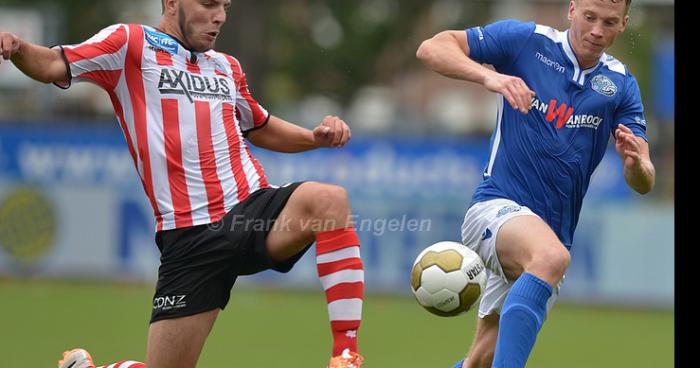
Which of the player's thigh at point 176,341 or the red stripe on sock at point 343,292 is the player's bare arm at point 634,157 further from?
the player's thigh at point 176,341

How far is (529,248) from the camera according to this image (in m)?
5.47

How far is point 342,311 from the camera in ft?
17.2

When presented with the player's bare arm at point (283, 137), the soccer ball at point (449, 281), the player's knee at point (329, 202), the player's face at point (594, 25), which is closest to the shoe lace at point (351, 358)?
the player's knee at point (329, 202)

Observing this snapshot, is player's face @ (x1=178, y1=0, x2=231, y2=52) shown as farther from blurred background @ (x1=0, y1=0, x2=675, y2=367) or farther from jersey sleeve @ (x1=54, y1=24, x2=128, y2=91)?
blurred background @ (x1=0, y1=0, x2=675, y2=367)

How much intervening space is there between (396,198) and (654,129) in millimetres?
7916

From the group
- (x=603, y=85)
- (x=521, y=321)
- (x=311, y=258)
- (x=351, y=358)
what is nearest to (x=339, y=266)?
(x=351, y=358)

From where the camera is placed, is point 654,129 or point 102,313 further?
point 654,129

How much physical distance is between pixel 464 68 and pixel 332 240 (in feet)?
3.80

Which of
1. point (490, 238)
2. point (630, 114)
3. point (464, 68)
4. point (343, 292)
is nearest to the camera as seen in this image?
point (343, 292)

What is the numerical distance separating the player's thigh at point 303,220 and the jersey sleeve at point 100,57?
3.86 feet

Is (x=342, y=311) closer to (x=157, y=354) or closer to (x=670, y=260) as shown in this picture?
(x=157, y=354)

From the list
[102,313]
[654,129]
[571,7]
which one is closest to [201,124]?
[571,7]

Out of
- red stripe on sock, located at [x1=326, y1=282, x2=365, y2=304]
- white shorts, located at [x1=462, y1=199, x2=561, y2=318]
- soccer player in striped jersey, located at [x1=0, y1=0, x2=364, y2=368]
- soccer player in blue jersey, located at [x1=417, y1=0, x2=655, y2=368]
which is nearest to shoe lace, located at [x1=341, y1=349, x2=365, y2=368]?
red stripe on sock, located at [x1=326, y1=282, x2=365, y2=304]

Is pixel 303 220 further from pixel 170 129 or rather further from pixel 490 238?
pixel 490 238
